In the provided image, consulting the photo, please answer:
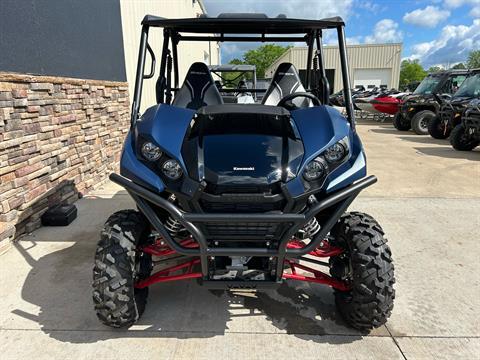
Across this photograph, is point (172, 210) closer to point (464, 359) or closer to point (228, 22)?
point (228, 22)

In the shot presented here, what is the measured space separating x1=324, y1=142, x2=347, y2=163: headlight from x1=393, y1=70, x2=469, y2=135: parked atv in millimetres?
10405

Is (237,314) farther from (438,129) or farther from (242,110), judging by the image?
(438,129)

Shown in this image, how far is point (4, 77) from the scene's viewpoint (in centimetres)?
333

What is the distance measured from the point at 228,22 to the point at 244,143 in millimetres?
988

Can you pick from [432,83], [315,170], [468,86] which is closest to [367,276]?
[315,170]

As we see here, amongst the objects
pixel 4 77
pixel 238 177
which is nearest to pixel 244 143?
pixel 238 177

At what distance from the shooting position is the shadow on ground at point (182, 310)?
2270 millimetres

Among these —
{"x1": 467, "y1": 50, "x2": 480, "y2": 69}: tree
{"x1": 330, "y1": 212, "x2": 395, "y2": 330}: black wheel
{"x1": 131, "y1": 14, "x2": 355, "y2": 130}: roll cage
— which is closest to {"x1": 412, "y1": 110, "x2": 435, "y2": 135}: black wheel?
{"x1": 131, "y1": 14, "x2": 355, "y2": 130}: roll cage

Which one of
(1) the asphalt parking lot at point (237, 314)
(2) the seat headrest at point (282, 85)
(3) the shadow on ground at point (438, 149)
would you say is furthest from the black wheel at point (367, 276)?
(3) the shadow on ground at point (438, 149)

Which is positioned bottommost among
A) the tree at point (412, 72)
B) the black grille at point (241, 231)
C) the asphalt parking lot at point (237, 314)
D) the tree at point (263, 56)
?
the asphalt parking lot at point (237, 314)

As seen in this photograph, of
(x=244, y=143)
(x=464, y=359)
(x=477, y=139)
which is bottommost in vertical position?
(x=464, y=359)

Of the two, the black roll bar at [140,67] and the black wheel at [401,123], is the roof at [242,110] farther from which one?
the black wheel at [401,123]

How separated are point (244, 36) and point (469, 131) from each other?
22.4ft

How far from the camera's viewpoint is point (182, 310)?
2.48 metres
